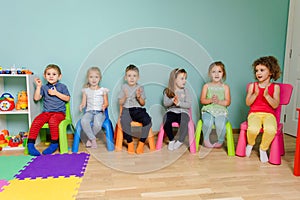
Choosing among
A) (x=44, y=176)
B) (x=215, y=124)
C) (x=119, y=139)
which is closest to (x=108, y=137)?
(x=119, y=139)

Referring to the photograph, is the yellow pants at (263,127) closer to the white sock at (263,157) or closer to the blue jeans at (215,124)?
the white sock at (263,157)

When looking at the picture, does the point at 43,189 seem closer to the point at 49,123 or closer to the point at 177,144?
the point at 49,123

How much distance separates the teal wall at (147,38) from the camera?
193 centimetres

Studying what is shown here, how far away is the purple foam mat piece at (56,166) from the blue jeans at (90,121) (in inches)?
6.5

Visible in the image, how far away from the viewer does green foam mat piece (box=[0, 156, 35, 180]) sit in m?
1.34

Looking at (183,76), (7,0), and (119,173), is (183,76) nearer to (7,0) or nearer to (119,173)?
(119,173)

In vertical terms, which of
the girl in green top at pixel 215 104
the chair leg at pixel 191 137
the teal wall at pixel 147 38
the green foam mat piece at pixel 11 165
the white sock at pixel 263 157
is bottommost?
the green foam mat piece at pixel 11 165

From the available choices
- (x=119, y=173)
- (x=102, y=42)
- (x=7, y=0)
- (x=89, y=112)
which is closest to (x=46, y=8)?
(x=7, y=0)

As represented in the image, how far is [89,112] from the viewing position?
1.83 m

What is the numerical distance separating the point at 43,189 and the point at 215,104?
132cm

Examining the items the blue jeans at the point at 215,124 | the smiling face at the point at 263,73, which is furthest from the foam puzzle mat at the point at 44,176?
the smiling face at the point at 263,73

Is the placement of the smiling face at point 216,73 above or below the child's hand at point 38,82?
above

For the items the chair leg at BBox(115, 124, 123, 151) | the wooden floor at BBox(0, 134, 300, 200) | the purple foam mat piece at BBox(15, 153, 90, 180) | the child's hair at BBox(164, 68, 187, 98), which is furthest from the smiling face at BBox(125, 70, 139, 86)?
the purple foam mat piece at BBox(15, 153, 90, 180)

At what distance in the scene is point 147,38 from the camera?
205cm
